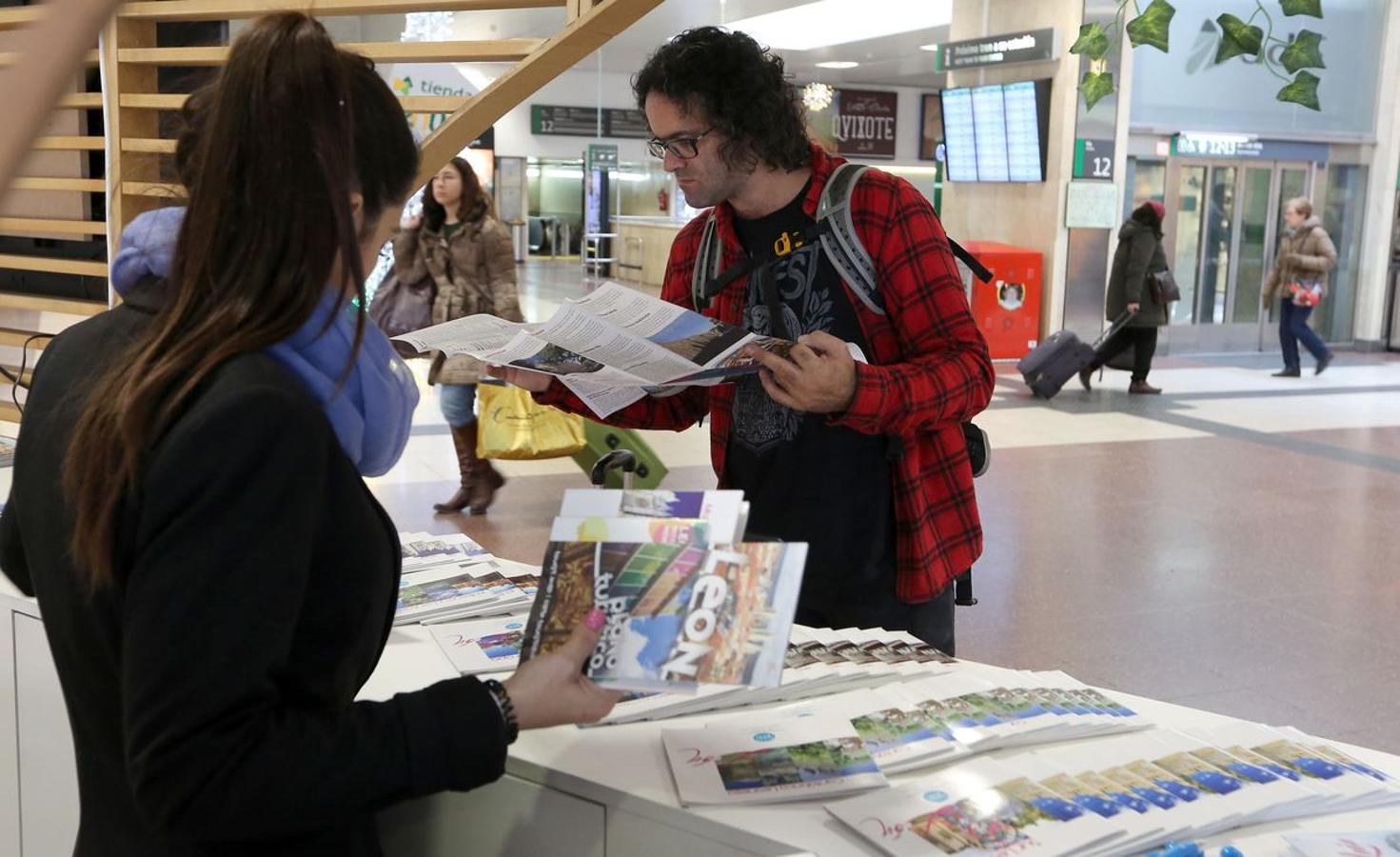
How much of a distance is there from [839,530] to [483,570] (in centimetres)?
69

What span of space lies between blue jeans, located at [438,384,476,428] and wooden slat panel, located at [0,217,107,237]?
2292 mm

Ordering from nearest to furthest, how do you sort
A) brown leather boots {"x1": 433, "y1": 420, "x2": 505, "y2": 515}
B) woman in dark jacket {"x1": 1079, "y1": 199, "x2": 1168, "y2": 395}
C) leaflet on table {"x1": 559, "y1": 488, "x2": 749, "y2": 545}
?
leaflet on table {"x1": 559, "y1": 488, "x2": 749, "y2": 545} < brown leather boots {"x1": 433, "y1": 420, "x2": 505, "y2": 515} < woman in dark jacket {"x1": 1079, "y1": 199, "x2": 1168, "y2": 395}

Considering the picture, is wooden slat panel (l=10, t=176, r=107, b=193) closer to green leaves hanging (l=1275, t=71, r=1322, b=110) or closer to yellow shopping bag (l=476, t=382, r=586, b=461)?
yellow shopping bag (l=476, t=382, r=586, b=461)

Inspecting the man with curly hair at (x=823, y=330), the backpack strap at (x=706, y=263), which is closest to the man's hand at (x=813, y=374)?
the man with curly hair at (x=823, y=330)

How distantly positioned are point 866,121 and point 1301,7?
23834 mm

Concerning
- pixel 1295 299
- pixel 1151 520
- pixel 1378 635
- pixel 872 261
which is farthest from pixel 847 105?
pixel 872 261

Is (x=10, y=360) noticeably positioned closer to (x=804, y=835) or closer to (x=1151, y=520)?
(x=804, y=835)

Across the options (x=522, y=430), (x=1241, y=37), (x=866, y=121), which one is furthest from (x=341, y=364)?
(x=866, y=121)

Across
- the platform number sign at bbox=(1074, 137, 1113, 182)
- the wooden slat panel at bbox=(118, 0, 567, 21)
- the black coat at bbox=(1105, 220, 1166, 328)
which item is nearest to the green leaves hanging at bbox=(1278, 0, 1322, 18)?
the wooden slat panel at bbox=(118, 0, 567, 21)

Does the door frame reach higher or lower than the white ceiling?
lower

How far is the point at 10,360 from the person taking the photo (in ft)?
16.8

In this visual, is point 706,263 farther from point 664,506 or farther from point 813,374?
point 664,506

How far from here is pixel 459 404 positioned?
6348mm

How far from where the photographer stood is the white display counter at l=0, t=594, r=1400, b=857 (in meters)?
1.54
